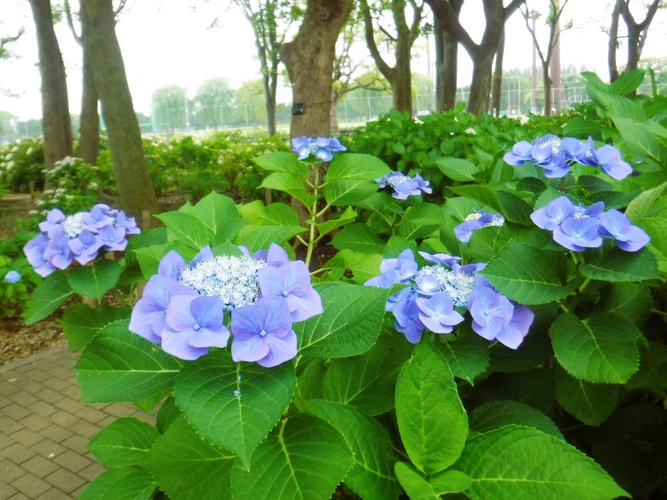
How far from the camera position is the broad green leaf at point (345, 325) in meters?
0.79

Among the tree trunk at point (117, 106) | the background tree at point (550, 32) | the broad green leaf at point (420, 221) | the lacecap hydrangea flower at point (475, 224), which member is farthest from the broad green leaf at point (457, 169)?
the background tree at point (550, 32)

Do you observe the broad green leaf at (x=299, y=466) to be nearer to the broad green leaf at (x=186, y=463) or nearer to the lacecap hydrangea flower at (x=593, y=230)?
the broad green leaf at (x=186, y=463)

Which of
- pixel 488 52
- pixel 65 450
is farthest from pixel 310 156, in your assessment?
pixel 488 52

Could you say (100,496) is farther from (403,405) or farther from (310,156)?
(310,156)

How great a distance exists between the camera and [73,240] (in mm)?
1594

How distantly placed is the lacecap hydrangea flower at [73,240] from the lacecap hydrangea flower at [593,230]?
1.16 metres

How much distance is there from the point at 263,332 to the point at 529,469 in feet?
1.13

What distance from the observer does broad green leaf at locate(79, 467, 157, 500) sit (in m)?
1.06

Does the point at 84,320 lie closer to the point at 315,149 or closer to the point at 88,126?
the point at 315,149

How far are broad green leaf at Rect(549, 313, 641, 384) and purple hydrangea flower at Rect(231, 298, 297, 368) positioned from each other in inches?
15.7

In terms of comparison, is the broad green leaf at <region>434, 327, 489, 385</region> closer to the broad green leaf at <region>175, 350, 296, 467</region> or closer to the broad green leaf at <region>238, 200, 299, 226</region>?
the broad green leaf at <region>175, 350, 296, 467</region>

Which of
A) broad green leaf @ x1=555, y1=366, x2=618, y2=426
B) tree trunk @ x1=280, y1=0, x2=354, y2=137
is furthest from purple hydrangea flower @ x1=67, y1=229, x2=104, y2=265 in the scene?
tree trunk @ x1=280, y1=0, x2=354, y2=137

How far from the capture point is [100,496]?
1.13 metres

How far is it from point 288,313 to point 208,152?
10.5 metres
